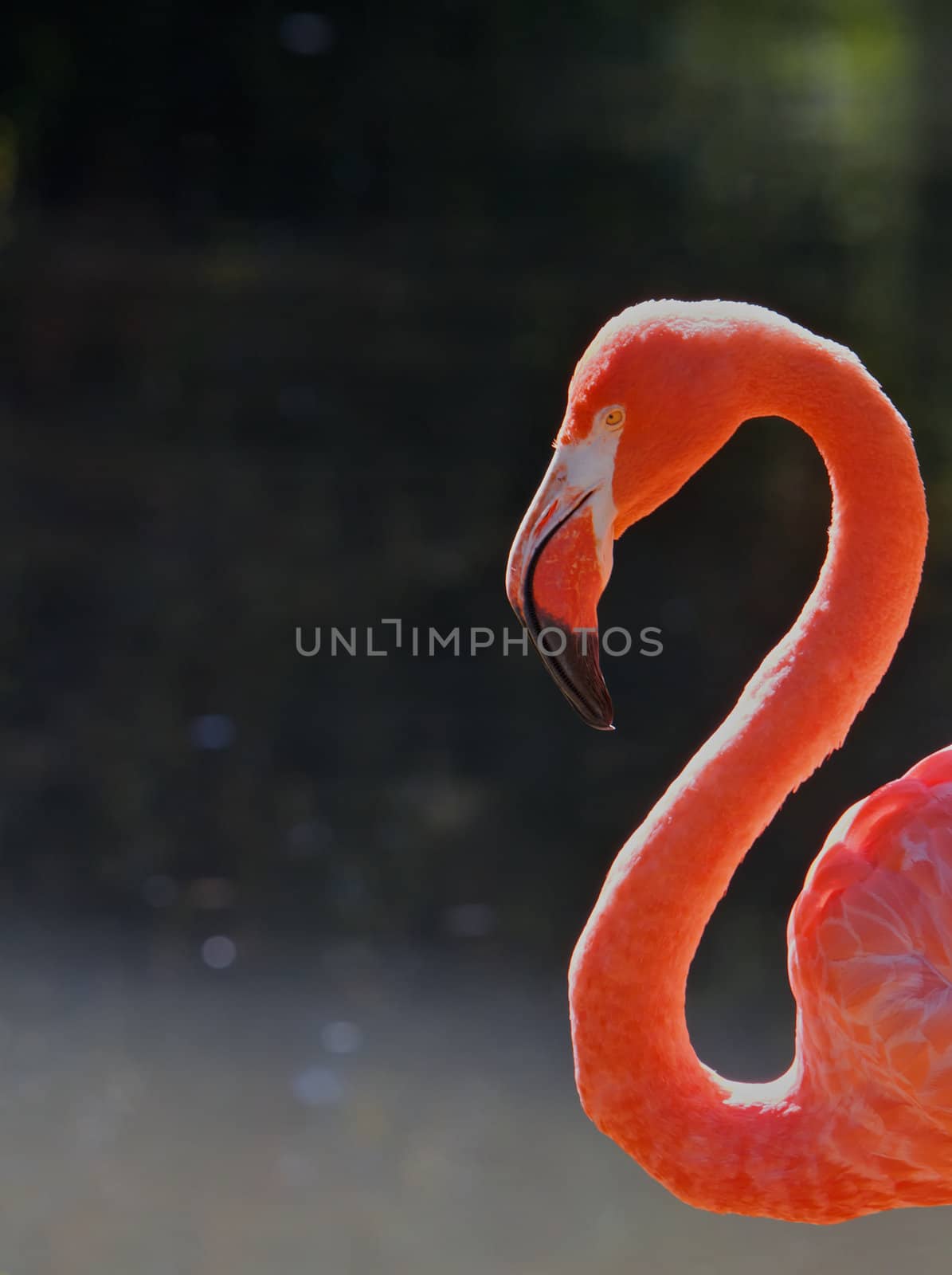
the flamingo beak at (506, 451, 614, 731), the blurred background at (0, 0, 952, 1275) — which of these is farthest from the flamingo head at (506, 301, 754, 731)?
the blurred background at (0, 0, 952, 1275)

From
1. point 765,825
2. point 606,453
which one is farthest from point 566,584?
point 765,825

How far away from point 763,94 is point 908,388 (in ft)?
16.3

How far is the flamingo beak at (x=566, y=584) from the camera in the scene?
4.51 feet

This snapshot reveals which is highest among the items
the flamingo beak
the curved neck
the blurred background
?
the flamingo beak

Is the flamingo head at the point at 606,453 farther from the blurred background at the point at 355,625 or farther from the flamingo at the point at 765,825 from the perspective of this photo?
the blurred background at the point at 355,625

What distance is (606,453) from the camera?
1.42 metres

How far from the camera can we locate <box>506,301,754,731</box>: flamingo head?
54.2 inches

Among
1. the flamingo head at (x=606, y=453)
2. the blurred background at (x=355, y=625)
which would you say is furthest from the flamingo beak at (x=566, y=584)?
the blurred background at (x=355, y=625)

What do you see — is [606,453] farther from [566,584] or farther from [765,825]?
[765,825]

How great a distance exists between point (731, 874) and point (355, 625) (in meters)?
2.73

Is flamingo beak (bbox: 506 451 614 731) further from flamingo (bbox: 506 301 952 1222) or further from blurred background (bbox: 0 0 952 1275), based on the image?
blurred background (bbox: 0 0 952 1275)

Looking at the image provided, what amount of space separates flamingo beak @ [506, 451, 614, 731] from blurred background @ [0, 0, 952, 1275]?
1214 mm

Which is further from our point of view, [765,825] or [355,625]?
[355,625]

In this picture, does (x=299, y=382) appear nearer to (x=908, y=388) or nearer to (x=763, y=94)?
(x=908, y=388)
